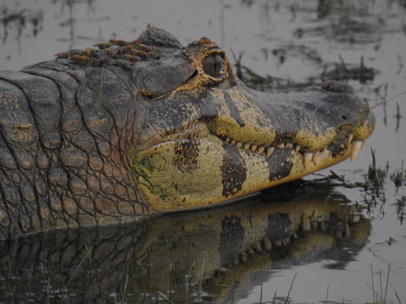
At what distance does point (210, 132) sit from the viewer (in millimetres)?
6488

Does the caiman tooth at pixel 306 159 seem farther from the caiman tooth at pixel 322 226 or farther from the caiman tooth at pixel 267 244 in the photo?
the caiman tooth at pixel 267 244

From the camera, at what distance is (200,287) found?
5.21 meters

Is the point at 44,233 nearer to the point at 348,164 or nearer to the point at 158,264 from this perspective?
the point at 158,264

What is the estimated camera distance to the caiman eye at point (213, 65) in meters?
6.59

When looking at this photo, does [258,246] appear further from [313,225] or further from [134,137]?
[134,137]

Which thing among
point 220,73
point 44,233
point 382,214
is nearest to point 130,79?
point 220,73

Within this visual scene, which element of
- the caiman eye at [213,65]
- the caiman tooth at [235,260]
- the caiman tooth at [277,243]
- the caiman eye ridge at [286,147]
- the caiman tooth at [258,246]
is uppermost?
the caiman eye at [213,65]

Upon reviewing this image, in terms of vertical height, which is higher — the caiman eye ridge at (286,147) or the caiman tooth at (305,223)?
the caiman eye ridge at (286,147)

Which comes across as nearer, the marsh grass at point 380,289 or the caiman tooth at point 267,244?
the marsh grass at point 380,289

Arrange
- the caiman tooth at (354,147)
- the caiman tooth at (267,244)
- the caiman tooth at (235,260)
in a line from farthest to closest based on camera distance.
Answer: the caiman tooth at (354,147) < the caiman tooth at (267,244) < the caiman tooth at (235,260)

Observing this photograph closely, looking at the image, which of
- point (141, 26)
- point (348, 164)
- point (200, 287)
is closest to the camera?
point (200, 287)

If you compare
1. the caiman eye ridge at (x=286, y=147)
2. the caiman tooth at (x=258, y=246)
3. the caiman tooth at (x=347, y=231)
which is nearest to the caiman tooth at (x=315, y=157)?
the caiman eye ridge at (x=286, y=147)

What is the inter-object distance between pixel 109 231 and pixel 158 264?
2.18ft

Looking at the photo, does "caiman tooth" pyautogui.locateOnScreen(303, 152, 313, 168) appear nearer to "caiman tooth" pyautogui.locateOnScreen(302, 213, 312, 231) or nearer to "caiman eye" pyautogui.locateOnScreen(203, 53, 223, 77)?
"caiman tooth" pyautogui.locateOnScreen(302, 213, 312, 231)
